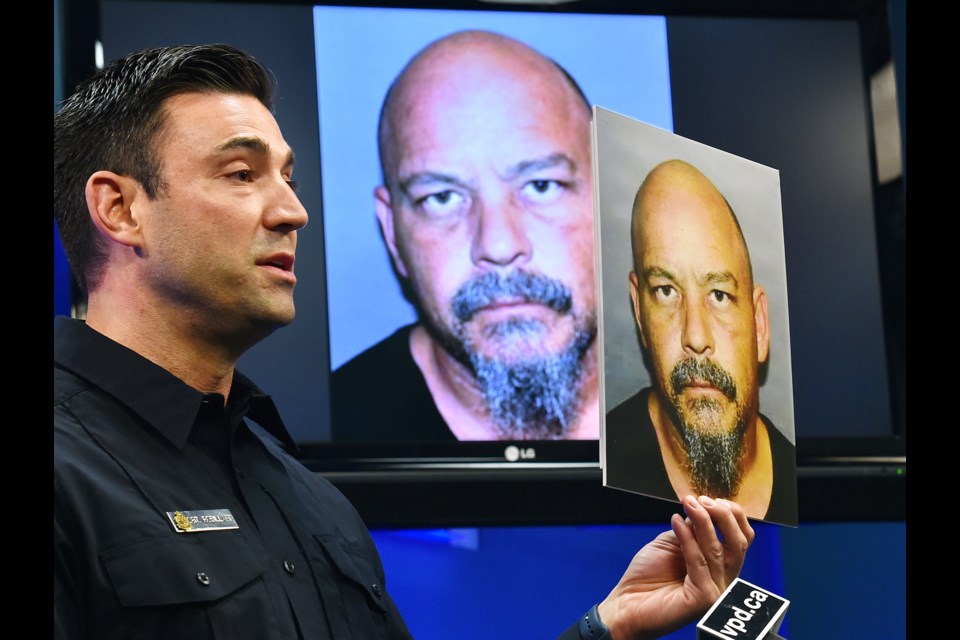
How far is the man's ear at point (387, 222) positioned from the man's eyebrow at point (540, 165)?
0.29m

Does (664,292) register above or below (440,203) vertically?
below

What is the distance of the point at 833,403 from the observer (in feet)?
9.18

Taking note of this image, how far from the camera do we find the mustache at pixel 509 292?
265cm

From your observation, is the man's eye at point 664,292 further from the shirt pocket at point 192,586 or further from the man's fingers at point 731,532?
the shirt pocket at point 192,586

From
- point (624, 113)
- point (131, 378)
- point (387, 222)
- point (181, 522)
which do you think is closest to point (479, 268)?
point (387, 222)

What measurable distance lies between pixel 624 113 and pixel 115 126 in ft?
4.87

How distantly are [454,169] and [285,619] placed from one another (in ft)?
4.92

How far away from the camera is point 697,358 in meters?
1.66

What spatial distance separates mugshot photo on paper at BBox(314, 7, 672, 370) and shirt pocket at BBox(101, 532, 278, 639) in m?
1.23

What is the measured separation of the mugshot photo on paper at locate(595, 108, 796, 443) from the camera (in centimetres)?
157

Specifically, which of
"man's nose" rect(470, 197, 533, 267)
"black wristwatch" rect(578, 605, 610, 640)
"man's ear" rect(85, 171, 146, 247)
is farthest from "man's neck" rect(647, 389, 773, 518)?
"man's nose" rect(470, 197, 533, 267)

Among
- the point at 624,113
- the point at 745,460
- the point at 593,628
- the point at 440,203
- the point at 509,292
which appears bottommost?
the point at 593,628

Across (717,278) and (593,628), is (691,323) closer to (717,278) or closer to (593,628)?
(717,278)
